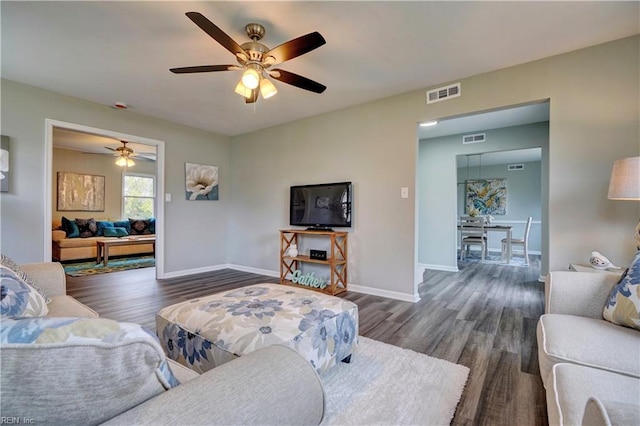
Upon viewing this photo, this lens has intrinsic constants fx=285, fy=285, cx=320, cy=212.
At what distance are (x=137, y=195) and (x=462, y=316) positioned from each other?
8.25 metres

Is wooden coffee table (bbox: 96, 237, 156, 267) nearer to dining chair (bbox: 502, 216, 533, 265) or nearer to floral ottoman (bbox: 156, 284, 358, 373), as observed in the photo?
floral ottoman (bbox: 156, 284, 358, 373)

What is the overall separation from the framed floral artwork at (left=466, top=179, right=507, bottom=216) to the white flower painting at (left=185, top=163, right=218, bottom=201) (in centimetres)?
655

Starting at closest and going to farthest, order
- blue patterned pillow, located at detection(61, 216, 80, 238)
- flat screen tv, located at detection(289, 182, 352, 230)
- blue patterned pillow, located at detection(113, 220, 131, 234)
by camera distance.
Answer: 1. flat screen tv, located at detection(289, 182, 352, 230)
2. blue patterned pillow, located at detection(61, 216, 80, 238)
3. blue patterned pillow, located at detection(113, 220, 131, 234)

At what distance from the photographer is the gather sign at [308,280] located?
12.3 ft

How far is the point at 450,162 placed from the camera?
5105mm

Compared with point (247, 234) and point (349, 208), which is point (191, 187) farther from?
point (349, 208)

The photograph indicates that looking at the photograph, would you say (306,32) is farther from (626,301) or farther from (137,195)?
(137,195)

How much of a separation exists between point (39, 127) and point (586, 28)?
5336 millimetres

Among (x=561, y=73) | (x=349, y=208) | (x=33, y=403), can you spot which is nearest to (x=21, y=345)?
(x=33, y=403)

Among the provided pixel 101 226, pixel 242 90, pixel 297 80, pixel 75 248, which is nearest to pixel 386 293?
pixel 297 80

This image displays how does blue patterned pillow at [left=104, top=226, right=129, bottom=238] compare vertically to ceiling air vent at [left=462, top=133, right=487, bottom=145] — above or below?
below

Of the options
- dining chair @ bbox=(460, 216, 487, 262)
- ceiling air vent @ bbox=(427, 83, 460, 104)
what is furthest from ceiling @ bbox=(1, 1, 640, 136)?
dining chair @ bbox=(460, 216, 487, 262)

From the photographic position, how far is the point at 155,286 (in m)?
3.87

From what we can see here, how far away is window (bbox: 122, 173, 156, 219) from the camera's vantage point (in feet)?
24.9
